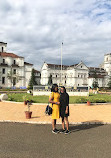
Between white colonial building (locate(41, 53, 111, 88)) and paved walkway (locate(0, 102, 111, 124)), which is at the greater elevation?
white colonial building (locate(41, 53, 111, 88))

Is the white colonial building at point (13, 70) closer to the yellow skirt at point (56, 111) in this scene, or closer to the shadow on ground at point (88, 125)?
the shadow on ground at point (88, 125)

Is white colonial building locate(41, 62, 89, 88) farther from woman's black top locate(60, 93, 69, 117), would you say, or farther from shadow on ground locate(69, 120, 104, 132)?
woman's black top locate(60, 93, 69, 117)

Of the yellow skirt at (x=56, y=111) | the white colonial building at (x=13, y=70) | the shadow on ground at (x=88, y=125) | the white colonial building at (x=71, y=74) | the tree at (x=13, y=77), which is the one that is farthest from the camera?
the white colonial building at (x=71, y=74)

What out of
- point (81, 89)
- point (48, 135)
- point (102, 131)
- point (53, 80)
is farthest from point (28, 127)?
point (53, 80)

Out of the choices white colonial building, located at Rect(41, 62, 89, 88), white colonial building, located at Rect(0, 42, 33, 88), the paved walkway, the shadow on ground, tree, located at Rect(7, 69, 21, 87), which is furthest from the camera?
white colonial building, located at Rect(41, 62, 89, 88)

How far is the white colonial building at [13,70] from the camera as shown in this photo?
5586 centimetres

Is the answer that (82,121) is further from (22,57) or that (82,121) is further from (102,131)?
(22,57)

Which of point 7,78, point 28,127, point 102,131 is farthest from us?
point 7,78

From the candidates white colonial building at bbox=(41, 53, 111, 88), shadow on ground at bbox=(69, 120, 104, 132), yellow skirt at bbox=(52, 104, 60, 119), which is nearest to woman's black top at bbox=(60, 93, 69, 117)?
yellow skirt at bbox=(52, 104, 60, 119)

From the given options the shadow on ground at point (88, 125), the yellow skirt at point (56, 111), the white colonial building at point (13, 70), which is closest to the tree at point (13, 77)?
the white colonial building at point (13, 70)

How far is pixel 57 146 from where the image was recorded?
16.6ft

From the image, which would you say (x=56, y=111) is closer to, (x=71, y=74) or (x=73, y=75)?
(x=73, y=75)

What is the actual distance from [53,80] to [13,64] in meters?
23.6

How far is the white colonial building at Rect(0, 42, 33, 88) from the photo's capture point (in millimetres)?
55859
